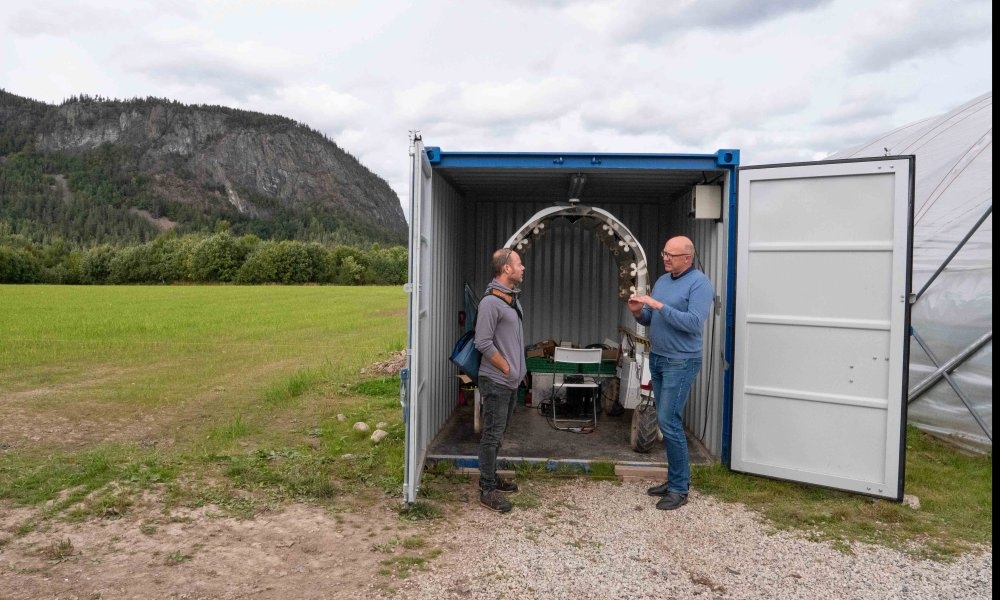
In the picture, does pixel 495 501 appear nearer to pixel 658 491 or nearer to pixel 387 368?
pixel 658 491

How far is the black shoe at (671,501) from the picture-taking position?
595 cm

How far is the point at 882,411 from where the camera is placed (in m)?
6.13

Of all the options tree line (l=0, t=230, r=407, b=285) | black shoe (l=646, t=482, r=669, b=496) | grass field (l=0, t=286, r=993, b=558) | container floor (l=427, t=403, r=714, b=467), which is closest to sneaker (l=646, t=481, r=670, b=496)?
black shoe (l=646, t=482, r=669, b=496)

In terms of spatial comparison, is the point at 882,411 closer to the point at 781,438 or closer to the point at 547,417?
the point at 781,438

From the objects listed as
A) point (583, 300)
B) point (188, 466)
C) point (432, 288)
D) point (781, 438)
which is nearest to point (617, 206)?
point (583, 300)

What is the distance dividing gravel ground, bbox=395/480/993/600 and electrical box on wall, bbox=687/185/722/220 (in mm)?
2771

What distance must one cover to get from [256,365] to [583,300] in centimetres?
753

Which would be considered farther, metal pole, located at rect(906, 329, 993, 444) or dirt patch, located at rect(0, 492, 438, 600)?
metal pole, located at rect(906, 329, 993, 444)

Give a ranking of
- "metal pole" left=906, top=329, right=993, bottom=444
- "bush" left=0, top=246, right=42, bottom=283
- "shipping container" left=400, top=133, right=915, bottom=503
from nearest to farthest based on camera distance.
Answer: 1. "shipping container" left=400, top=133, right=915, bottom=503
2. "metal pole" left=906, top=329, right=993, bottom=444
3. "bush" left=0, top=246, right=42, bottom=283

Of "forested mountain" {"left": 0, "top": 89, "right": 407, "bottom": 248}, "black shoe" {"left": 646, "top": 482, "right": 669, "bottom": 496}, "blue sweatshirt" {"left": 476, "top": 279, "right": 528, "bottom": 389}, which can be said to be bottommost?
"black shoe" {"left": 646, "top": 482, "right": 669, "bottom": 496}

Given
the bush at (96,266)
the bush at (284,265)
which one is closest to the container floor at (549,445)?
the bush at (284,265)

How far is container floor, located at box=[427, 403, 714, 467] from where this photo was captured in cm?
711

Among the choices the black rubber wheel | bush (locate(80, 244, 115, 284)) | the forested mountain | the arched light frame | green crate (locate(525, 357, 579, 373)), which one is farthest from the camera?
the forested mountain

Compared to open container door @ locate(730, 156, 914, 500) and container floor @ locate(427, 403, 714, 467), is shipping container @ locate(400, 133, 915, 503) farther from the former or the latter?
container floor @ locate(427, 403, 714, 467)
